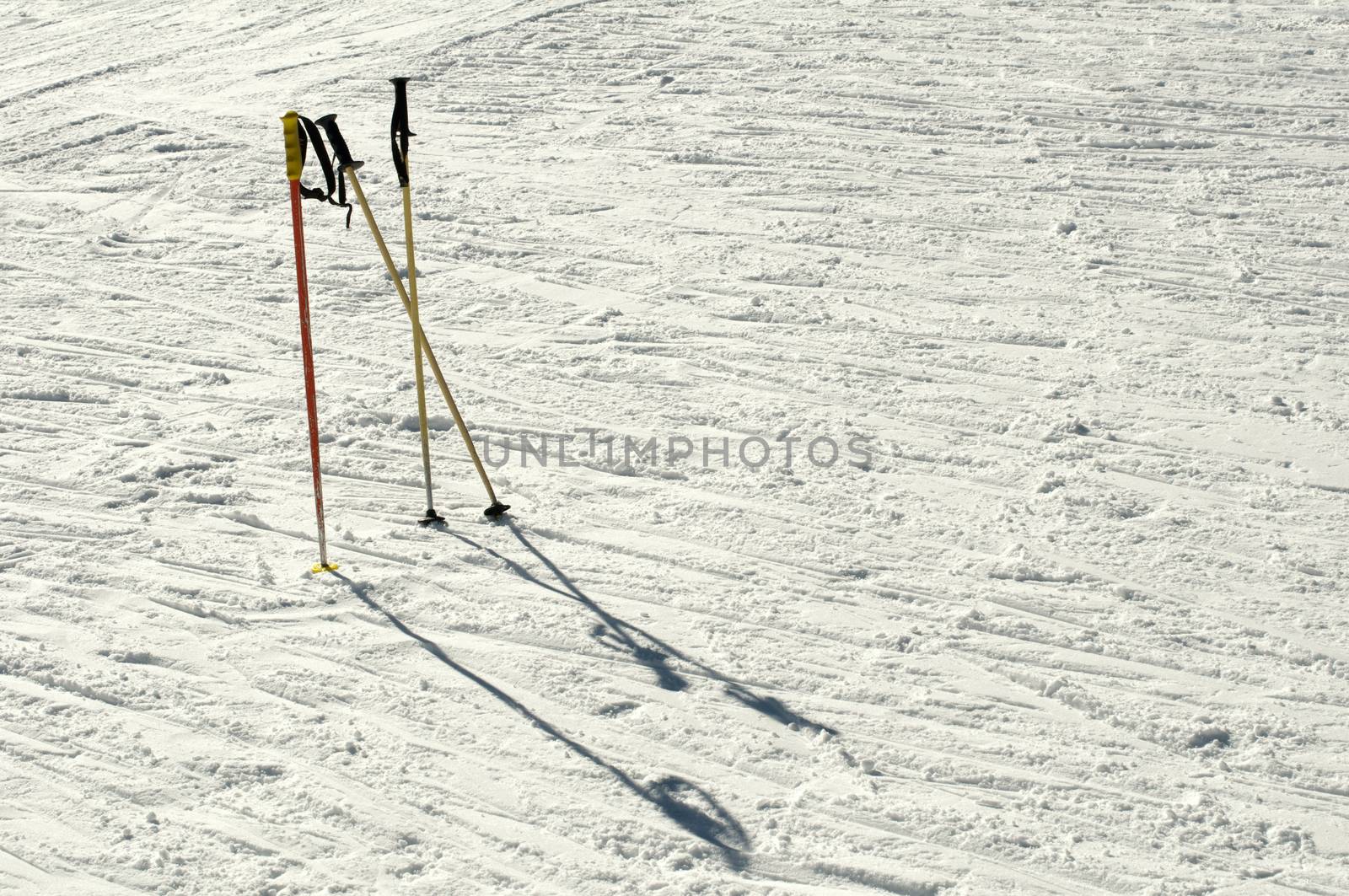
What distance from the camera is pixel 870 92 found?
8867 millimetres

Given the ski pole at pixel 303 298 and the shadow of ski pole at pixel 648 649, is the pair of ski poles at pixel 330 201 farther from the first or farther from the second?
the shadow of ski pole at pixel 648 649

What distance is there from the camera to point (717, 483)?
5.25m

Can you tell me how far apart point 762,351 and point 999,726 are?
9.07 feet

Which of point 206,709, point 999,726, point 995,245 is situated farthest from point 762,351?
point 206,709

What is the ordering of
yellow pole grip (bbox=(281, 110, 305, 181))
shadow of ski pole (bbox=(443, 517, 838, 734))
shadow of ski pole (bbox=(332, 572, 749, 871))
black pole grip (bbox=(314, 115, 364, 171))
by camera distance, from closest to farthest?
shadow of ski pole (bbox=(332, 572, 749, 871)), shadow of ski pole (bbox=(443, 517, 838, 734)), yellow pole grip (bbox=(281, 110, 305, 181)), black pole grip (bbox=(314, 115, 364, 171))

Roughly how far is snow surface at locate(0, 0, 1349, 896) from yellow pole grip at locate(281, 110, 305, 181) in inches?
57.7

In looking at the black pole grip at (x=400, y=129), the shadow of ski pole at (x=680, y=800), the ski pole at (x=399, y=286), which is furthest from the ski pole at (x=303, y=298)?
the shadow of ski pole at (x=680, y=800)

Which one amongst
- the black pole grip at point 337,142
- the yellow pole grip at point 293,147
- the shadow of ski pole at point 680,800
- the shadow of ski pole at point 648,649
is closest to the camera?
the shadow of ski pole at point 680,800

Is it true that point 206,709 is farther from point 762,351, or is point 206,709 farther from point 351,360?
point 762,351

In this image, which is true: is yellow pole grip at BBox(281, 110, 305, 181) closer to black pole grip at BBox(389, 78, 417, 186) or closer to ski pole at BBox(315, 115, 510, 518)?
ski pole at BBox(315, 115, 510, 518)

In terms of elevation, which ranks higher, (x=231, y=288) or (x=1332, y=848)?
(x=231, y=288)

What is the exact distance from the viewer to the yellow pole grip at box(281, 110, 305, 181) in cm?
409

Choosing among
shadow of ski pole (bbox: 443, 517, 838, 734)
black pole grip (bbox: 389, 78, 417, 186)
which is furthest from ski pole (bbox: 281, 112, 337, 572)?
shadow of ski pole (bbox: 443, 517, 838, 734)

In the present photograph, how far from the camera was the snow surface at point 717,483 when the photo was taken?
356 centimetres
